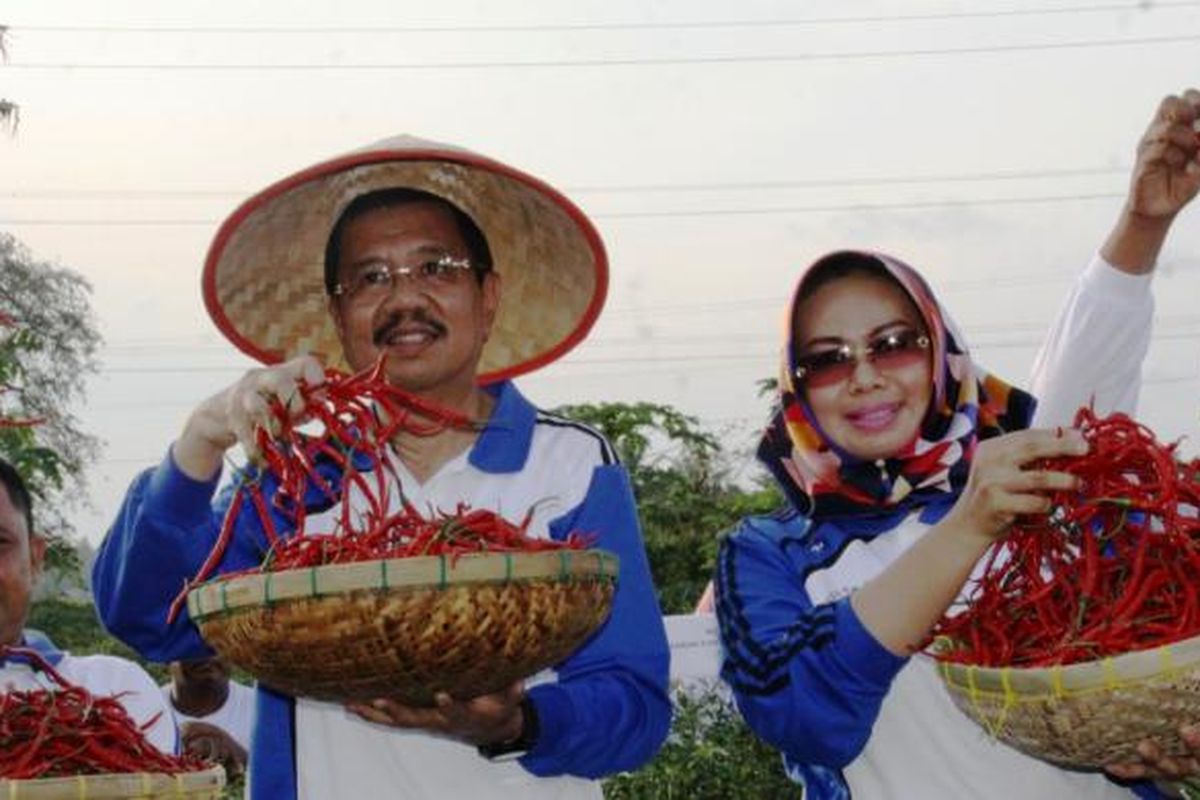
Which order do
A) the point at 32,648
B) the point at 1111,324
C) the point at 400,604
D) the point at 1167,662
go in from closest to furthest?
the point at 400,604 → the point at 1167,662 → the point at 1111,324 → the point at 32,648

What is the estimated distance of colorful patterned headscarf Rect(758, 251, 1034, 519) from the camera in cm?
288

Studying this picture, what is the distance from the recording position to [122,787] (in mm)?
2492

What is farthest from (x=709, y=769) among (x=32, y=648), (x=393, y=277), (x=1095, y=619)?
(x=1095, y=619)

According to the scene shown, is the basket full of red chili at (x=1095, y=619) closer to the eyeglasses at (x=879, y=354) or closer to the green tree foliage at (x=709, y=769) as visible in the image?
the eyeglasses at (x=879, y=354)

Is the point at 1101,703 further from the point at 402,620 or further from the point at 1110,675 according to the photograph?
the point at 402,620

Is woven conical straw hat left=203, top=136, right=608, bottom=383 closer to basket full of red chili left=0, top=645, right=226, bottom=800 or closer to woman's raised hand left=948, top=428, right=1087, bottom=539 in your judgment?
basket full of red chili left=0, top=645, right=226, bottom=800

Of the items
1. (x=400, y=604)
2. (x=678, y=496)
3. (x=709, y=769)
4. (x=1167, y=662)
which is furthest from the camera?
(x=678, y=496)

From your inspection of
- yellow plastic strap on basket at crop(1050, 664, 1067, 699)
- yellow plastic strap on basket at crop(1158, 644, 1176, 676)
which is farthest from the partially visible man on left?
yellow plastic strap on basket at crop(1158, 644, 1176, 676)

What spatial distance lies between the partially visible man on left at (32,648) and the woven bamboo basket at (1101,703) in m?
1.78

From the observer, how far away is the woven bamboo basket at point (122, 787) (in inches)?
95.3

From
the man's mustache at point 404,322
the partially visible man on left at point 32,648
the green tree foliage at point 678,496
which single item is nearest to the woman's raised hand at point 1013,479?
the man's mustache at point 404,322

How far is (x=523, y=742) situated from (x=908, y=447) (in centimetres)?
86

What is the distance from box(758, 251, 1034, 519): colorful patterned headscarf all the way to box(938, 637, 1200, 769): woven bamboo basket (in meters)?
0.58

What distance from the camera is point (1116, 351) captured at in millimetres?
3107
